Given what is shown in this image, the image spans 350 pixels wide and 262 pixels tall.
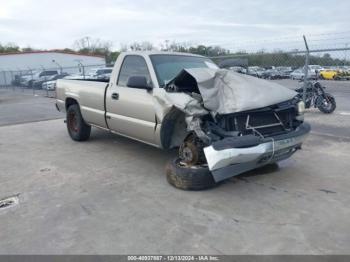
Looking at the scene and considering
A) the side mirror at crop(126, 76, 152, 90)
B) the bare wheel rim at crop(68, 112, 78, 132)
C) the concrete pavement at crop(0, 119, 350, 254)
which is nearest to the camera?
the concrete pavement at crop(0, 119, 350, 254)

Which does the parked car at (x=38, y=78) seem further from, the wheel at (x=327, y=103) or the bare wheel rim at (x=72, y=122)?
the wheel at (x=327, y=103)

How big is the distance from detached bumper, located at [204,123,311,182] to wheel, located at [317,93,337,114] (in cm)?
643

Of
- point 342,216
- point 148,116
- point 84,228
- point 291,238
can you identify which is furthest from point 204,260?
point 148,116

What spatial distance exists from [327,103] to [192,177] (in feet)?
25.4

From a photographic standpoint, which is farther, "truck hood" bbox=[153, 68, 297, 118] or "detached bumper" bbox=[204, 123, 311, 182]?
"truck hood" bbox=[153, 68, 297, 118]

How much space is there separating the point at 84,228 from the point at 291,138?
8.95ft

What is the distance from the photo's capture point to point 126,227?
3.36m

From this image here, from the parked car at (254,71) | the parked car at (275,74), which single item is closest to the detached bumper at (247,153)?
the parked car at (254,71)

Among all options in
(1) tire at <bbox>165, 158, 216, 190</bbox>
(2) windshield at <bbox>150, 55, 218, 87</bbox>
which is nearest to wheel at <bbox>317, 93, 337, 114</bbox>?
(2) windshield at <bbox>150, 55, 218, 87</bbox>

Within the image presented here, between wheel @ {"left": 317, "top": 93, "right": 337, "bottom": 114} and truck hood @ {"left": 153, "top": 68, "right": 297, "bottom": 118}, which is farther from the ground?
truck hood @ {"left": 153, "top": 68, "right": 297, "bottom": 118}

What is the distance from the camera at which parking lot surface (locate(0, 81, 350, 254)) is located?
304cm

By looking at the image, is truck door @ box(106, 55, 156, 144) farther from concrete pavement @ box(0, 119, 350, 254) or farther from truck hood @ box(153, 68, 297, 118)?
concrete pavement @ box(0, 119, 350, 254)

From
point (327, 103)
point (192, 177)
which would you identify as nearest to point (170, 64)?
point (192, 177)

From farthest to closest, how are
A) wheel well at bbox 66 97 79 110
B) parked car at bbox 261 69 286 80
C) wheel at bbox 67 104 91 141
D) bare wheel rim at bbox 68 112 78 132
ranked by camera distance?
parked car at bbox 261 69 286 80, bare wheel rim at bbox 68 112 78 132, wheel well at bbox 66 97 79 110, wheel at bbox 67 104 91 141
